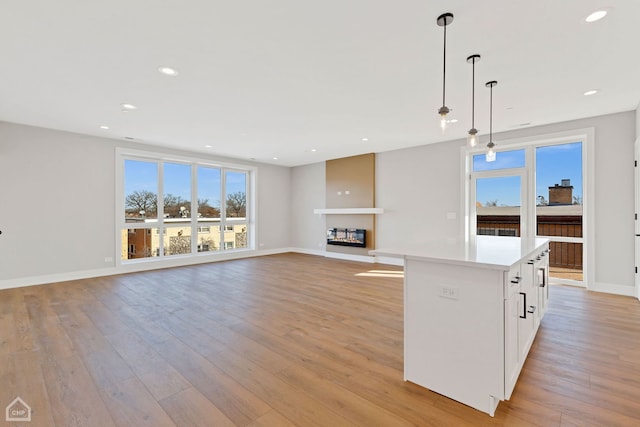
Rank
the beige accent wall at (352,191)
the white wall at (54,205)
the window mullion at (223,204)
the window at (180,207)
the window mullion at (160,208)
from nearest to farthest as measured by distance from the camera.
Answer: the white wall at (54,205), the window at (180,207), the window mullion at (160,208), the beige accent wall at (352,191), the window mullion at (223,204)

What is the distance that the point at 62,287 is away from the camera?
4773 millimetres

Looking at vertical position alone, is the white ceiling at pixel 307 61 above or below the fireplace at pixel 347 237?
above

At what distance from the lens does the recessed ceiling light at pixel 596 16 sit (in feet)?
6.86

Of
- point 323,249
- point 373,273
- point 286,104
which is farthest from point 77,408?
point 323,249

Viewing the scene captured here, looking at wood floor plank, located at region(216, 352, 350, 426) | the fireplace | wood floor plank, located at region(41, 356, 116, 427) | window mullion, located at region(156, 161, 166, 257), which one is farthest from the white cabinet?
window mullion, located at region(156, 161, 166, 257)

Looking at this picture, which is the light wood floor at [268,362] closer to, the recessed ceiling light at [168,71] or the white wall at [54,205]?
the white wall at [54,205]

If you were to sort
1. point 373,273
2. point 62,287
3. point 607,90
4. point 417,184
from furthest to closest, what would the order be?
point 417,184
point 373,273
point 62,287
point 607,90

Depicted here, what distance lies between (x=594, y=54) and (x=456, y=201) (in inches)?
137

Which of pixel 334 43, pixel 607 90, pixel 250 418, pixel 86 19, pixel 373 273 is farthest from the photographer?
pixel 373 273

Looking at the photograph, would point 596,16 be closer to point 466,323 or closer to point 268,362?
point 466,323

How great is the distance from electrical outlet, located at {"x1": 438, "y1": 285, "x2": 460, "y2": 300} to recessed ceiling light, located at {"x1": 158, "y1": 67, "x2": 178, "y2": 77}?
10.6ft

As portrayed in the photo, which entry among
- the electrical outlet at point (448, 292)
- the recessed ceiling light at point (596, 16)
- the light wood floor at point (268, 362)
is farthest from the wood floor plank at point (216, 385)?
the recessed ceiling light at point (596, 16)

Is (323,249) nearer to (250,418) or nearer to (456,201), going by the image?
(456,201)

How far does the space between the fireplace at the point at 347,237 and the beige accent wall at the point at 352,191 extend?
9 centimetres
